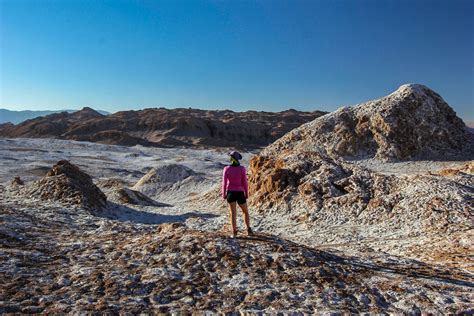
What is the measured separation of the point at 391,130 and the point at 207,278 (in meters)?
32.7

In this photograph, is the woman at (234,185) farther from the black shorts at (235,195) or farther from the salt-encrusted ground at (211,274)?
the salt-encrusted ground at (211,274)

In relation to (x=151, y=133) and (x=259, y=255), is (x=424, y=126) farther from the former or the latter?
(x=151, y=133)

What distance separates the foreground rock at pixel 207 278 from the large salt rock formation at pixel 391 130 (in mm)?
27289

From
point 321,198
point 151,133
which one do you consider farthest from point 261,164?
point 151,133

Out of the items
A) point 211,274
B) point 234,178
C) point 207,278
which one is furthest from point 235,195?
point 207,278

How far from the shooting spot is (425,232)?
1542cm

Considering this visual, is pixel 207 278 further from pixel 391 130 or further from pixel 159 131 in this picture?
pixel 159 131

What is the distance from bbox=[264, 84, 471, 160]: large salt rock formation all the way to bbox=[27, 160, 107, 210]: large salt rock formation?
20.3 meters

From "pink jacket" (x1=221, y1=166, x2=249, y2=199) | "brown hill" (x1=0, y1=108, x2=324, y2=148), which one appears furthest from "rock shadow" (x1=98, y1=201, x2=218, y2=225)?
"brown hill" (x1=0, y1=108, x2=324, y2=148)

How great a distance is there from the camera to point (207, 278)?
8422mm

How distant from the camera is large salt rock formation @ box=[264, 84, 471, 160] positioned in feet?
119

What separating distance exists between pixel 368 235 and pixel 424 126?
25.5 metres

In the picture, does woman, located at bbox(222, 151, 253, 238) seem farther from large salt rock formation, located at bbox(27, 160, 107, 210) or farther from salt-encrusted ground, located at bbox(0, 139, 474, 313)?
large salt rock formation, located at bbox(27, 160, 107, 210)

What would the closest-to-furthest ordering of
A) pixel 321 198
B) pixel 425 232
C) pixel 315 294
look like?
1. pixel 315 294
2. pixel 425 232
3. pixel 321 198
